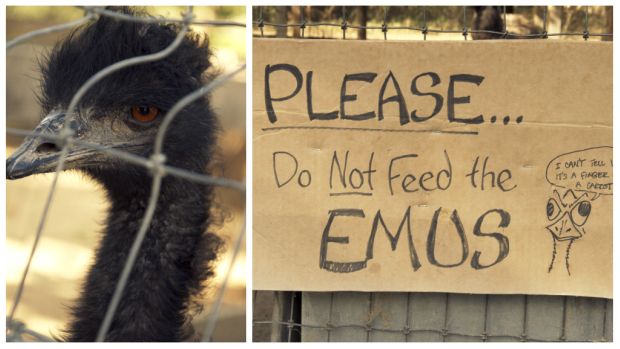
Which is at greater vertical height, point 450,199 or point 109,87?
point 109,87

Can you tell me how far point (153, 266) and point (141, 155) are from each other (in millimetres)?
330

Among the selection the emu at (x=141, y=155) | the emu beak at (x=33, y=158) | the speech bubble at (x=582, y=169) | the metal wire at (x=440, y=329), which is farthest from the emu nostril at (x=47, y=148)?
the speech bubble at (x=582, y=169)

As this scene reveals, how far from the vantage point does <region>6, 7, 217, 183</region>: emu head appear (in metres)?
2.70

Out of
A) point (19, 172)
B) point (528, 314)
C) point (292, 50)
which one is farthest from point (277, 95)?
point (528, 314)

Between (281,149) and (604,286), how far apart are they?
3.25 ft

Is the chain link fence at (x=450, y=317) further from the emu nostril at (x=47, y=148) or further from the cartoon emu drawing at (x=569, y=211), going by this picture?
the emu nostril at (x=47, y=148)

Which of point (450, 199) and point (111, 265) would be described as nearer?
point (450, 199)

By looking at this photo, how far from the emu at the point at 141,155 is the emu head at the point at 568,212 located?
1007 mm

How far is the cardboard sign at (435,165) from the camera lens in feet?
8.87

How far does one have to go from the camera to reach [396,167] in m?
2.73

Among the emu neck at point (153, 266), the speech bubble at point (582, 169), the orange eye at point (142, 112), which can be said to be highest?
the orange eye at point (142, 112)

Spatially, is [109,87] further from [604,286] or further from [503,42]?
[604,286]

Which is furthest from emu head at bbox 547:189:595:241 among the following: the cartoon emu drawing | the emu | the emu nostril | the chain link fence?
the emu nostril

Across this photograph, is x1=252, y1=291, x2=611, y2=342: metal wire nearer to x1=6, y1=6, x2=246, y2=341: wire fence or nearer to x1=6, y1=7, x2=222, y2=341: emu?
x1=6, y1=7, x2=222, y2=341: emu
